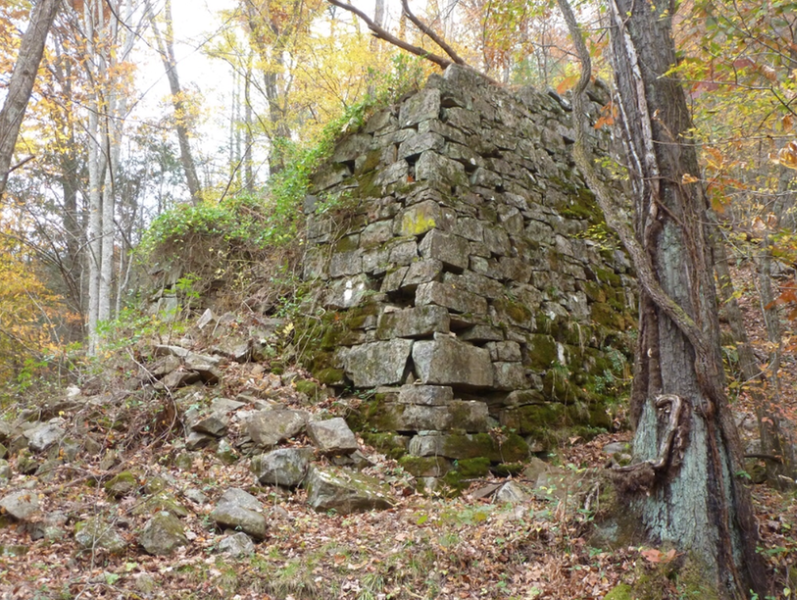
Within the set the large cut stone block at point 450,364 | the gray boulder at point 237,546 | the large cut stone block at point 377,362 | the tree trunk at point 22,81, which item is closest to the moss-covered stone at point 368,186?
the large cut stone block at point 377,362

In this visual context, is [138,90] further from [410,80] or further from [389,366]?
[389,366]

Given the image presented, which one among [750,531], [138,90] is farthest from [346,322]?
[138,90]

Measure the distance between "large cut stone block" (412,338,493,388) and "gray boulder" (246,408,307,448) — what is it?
112 cm

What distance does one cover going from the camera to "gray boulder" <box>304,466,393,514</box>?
425 cm

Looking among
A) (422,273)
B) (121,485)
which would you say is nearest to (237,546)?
(121,485)

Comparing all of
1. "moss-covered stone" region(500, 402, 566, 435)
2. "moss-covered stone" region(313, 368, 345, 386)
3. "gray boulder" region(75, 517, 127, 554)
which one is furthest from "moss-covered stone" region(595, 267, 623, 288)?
"gray boulder" region(75, 517, 127, 554)

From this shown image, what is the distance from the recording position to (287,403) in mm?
5250

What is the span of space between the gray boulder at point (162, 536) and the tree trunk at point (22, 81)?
2.52 metres

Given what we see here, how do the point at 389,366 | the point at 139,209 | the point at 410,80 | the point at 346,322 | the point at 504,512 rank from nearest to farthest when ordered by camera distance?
the point at 504,512 < the point at 389,366 < the point at 346,322 < the point at 410,80 < the point at 139,209

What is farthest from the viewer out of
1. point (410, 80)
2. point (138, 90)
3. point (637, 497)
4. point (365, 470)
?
point (138, 90)

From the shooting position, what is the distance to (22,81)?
4250 mm

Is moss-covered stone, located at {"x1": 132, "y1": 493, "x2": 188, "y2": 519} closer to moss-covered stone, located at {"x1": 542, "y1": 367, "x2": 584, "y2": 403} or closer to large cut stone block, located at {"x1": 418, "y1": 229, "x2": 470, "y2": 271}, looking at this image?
large cut stone block, located at {"x1": 418, "y1": 229, "x2": 470, "y2": 271}

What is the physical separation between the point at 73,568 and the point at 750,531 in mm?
3893

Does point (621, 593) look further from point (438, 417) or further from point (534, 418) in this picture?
point (534, 418)
